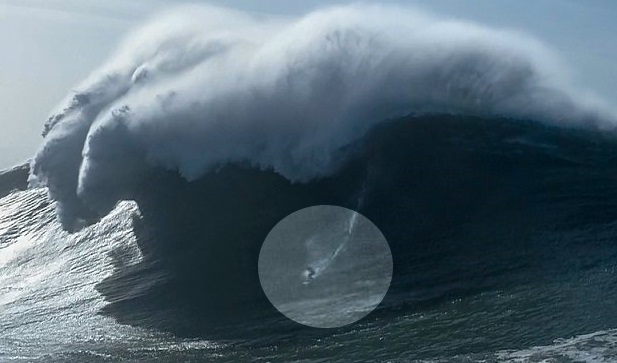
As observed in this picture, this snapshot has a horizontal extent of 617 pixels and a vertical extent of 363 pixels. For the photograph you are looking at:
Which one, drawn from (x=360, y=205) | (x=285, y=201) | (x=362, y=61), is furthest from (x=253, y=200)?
(x=362, y=61)

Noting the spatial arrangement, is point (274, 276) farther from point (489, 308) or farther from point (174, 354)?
point (489, 308)
